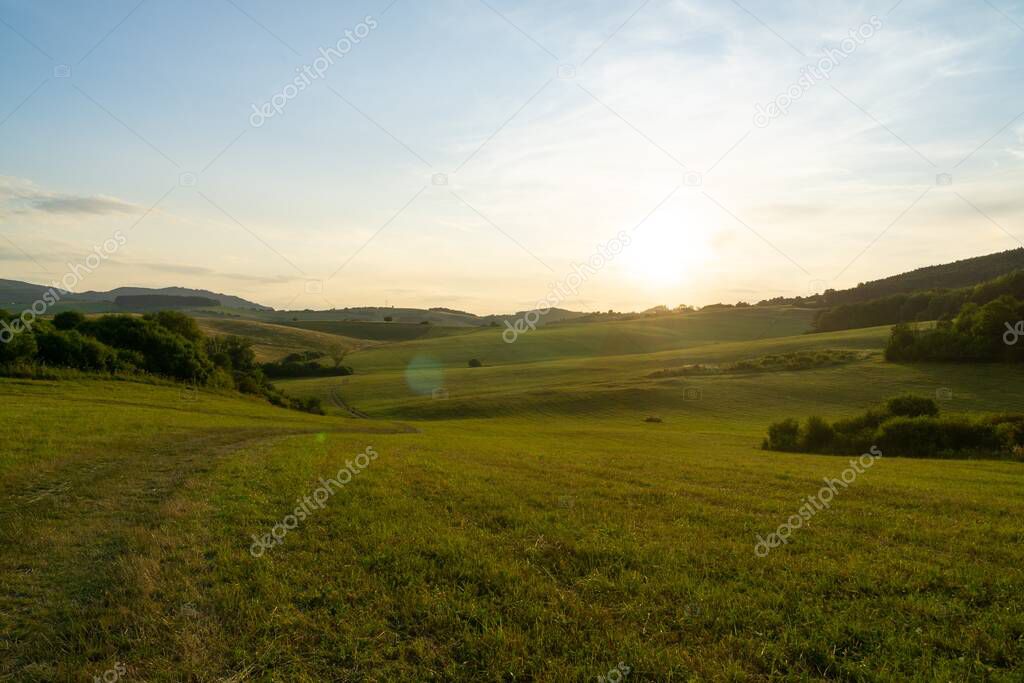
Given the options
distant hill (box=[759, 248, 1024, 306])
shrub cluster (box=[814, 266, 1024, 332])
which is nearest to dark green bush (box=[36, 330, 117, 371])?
shrub cluster (box=[814, 266, 1024, 332])

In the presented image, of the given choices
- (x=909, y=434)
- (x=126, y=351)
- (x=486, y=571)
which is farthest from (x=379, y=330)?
(x=486, y=571)

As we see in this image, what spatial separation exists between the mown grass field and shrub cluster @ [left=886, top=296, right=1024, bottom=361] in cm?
7010

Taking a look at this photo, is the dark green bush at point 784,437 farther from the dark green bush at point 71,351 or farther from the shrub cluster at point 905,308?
the shrub cluster at point 905,308

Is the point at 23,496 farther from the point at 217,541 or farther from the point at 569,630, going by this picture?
the point at 569,630

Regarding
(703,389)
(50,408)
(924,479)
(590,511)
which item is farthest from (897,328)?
(50,408)

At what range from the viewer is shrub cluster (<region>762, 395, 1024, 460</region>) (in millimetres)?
31205

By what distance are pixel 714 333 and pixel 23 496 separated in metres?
171

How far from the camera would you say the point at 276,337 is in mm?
142375

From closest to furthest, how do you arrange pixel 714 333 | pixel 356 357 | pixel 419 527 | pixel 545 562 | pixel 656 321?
1. pixel 545 562
2. pixel 419 527
3. pixel 356 357
4. pixel 714 333
5. pixel 656 321

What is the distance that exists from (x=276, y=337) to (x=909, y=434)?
13501cm

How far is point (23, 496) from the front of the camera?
12258 mm

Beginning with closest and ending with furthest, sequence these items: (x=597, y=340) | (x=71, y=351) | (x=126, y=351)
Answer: (x=71, y=351) → (x=126, y=351) → (x=597, y=340)

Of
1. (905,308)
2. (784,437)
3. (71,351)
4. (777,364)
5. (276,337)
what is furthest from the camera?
(276,337)

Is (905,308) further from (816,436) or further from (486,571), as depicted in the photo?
(486,571)
